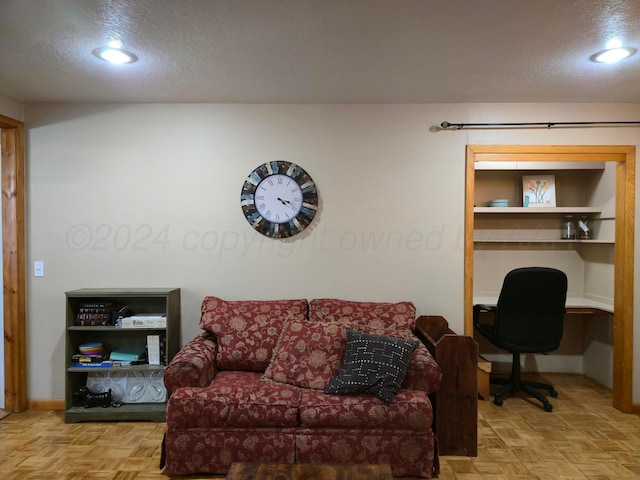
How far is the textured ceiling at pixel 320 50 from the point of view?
6.61 feet

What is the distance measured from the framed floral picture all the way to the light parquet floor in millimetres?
1814

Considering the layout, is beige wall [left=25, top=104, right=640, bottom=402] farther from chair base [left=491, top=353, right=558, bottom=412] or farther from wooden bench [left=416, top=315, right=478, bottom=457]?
wooden bench [left=416, top=315, right=478, bottom=457]

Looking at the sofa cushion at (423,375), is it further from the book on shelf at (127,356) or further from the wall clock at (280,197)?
the book on shelf at (127,356)

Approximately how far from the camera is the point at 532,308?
3.42 m

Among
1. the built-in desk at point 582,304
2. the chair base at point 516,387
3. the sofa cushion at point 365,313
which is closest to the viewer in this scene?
the sofa cushion at point 365,313

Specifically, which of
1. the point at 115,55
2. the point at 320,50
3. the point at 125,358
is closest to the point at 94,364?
the point at 125,358

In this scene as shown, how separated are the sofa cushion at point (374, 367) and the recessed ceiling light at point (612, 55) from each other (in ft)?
6.41

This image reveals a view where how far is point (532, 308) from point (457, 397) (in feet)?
3.81

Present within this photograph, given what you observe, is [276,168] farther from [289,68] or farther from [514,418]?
[514,418]

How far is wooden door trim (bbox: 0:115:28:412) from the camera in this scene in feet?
11.1

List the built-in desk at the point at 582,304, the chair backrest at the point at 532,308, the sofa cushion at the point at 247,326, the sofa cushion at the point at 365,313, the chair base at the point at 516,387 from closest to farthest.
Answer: the sofa cushion at the point at 247,326
the sofa cushion at the point at 365,313
the chair backrest at the point at 532,308
the chair base at the point at 516,387
the built-in desk at the point at 582,304

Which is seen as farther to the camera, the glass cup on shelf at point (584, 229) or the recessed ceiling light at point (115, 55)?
the glass cup on shelf at point (584, 229)

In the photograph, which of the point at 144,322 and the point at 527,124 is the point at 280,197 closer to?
the point at 144,322

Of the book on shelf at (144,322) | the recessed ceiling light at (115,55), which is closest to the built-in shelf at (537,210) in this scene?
the book on shelf at (144,322)
